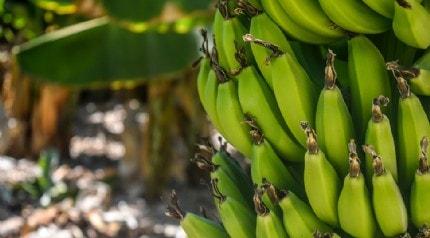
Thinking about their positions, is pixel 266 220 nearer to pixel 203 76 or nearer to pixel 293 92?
pixel 293 92

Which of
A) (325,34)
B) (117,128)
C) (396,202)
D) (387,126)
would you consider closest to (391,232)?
(396,202)

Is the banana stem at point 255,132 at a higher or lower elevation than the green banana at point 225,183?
higher

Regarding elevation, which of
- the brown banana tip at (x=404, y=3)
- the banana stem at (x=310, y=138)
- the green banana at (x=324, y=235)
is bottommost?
the green banana at (x=324, y=235)

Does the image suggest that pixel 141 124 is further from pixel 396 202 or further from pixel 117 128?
pixel 396 202

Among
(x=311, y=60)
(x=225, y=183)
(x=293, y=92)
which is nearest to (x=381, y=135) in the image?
(x=293, y=92)

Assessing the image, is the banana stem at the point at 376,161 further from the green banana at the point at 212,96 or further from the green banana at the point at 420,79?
the green banana at the point at 212,96

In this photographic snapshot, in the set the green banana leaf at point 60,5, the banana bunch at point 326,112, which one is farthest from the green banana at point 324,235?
the green banana leaf at point 60,5

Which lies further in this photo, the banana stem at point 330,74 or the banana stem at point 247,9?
the banana stem at point 247,9
